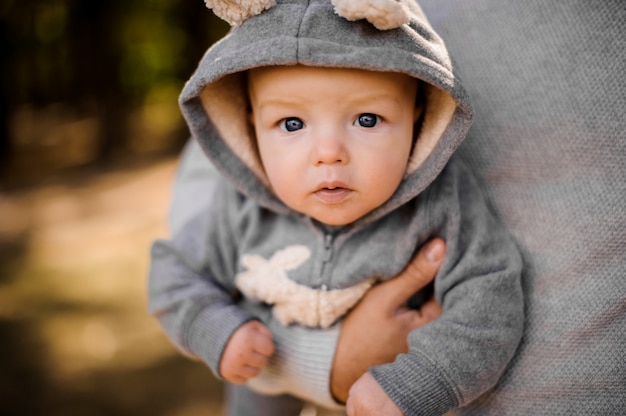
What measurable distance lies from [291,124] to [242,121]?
245mm

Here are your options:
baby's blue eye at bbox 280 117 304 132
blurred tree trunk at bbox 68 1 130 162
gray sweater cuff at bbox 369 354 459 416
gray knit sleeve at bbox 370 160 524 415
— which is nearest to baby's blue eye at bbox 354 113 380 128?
baby's blue eye at bbox 280 117 304 132

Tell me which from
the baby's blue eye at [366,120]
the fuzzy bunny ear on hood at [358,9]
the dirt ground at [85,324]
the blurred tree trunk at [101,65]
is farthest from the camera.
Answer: the blurred tree trunk at [101,65]

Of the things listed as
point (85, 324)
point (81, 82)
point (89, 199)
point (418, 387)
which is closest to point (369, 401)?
point (418, 387)

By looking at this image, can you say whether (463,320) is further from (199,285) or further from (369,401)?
(199,285)

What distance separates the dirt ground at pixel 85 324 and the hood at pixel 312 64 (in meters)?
2.18

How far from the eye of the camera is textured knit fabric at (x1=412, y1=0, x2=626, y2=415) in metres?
1.21

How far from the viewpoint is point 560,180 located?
1294 mm

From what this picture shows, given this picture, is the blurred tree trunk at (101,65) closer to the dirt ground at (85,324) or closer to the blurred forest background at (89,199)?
the blurred forest background at (89,199)

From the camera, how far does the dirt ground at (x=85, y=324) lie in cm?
328

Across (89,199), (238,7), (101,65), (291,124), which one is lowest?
(89,199)

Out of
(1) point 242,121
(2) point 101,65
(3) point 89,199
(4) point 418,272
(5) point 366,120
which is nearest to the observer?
(5) point 366,120

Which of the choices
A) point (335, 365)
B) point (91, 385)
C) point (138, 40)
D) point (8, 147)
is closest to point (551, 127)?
point (335, 365)

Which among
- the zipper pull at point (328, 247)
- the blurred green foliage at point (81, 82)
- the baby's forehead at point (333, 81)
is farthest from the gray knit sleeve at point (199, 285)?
the blurred green foliage at point (81, 82)

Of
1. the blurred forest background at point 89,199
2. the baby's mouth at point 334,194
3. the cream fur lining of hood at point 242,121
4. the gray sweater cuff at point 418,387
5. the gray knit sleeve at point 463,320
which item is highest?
the cream fur lining of hood at point 242,121
